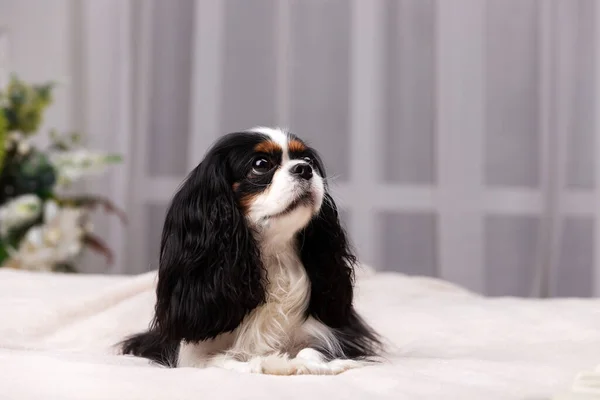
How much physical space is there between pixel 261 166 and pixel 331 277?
10.5 inches

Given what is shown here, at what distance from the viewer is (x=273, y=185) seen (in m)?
1.35

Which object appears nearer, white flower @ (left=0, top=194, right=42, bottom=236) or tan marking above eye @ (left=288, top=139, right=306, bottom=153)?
tan marking above eye @ (left=288, top=139, right=306, bottom=153)

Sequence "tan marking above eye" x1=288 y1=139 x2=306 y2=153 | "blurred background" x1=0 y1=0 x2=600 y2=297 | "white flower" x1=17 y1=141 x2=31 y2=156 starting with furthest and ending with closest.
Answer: "blurred background" x1=0 y1=0 x2=600 y2=297, "white flower" x1=17 y1=141 x2=31 y2=156, "tan marking above eye" x1=288 y1=139 x2=306 y2=153

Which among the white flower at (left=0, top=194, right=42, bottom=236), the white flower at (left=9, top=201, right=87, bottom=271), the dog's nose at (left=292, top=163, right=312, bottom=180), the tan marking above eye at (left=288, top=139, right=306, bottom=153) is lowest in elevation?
the white flower at (left=9, top=201, right=87, bottom=271)

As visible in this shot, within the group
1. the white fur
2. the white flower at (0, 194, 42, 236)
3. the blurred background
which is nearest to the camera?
the white fur

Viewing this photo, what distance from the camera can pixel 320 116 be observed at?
3.52 metres

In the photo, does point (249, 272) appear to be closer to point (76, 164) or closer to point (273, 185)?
point (273, 185)

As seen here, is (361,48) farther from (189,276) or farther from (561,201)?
(189,276)

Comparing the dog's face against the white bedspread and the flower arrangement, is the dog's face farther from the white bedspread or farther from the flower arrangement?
the flower arrangement

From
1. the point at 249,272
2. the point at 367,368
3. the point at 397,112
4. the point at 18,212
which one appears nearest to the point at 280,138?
the point at 249,272

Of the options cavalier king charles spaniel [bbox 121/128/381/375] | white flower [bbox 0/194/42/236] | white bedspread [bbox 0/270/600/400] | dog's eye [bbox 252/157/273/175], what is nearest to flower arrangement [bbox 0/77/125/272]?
white flower [bbox 0/194/42/236]

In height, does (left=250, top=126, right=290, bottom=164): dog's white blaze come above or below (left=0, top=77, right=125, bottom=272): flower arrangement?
above

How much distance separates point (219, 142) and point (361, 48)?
7.16 ft

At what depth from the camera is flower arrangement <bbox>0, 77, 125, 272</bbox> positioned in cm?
288
